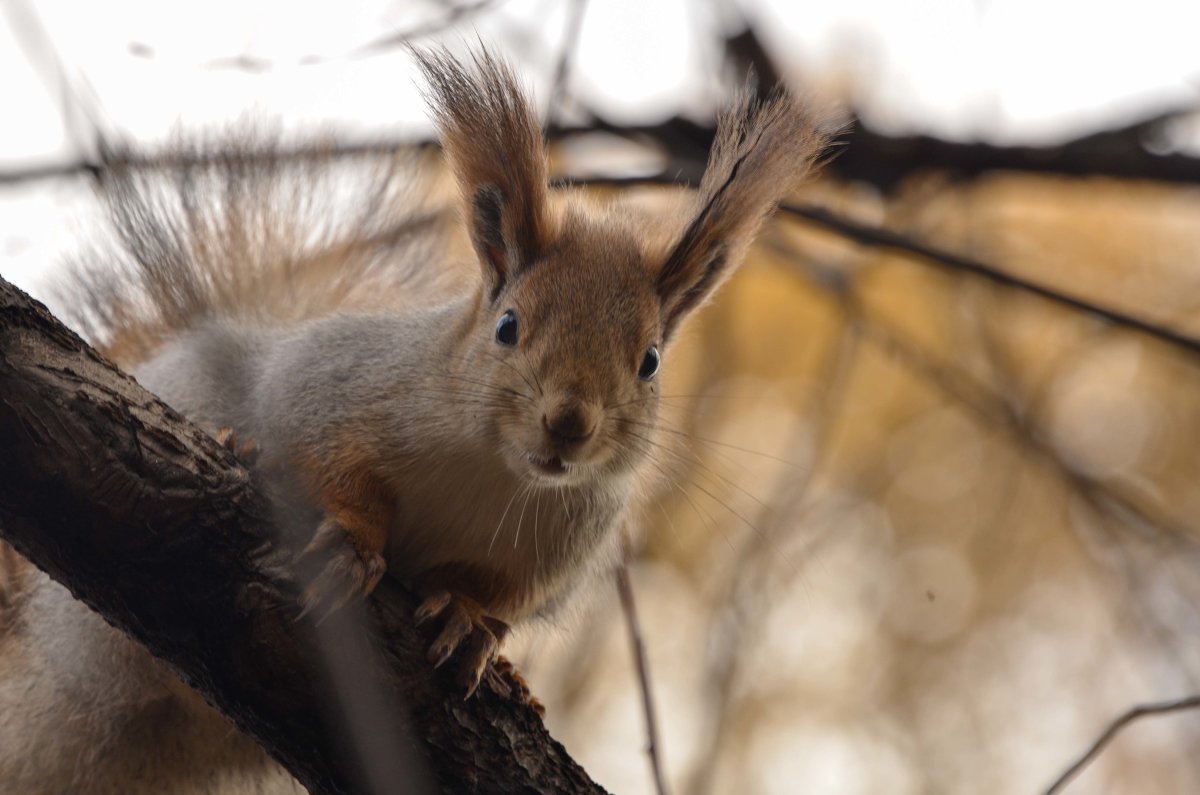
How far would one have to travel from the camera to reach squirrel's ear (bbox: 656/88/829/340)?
8.75ft

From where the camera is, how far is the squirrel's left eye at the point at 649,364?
2.61 m

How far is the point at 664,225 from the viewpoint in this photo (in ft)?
9.70

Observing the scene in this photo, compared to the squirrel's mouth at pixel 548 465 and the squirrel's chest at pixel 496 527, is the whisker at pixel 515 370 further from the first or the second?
the squirrel's chest at pixel 496 527

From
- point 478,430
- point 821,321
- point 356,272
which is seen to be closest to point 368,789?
point 478,430

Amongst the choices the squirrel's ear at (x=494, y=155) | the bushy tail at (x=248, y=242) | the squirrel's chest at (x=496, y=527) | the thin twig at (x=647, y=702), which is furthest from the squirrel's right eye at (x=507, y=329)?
the bushy tail at (x=248, y=242)

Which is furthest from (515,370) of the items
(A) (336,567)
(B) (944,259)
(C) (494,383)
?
(B) (944,259)

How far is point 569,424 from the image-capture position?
7.34 feet

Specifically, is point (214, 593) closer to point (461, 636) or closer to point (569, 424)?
point (461, 636)

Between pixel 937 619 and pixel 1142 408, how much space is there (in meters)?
1.20

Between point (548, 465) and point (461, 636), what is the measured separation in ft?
1.20

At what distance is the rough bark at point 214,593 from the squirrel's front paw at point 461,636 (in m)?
0.03

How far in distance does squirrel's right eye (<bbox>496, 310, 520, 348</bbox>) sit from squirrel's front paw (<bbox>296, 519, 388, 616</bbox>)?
520 mm

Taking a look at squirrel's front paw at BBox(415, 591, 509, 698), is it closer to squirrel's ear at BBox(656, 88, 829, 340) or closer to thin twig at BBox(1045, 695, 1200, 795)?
squirrel's ear at BBox(656, 88, 829, 340)

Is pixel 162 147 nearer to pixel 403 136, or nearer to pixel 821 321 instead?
pixel 403 136
